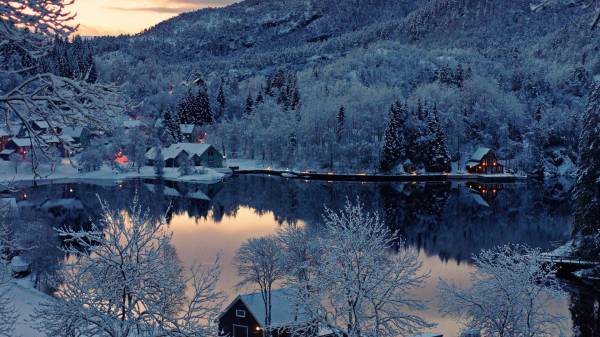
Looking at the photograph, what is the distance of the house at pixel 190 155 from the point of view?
92031 mm

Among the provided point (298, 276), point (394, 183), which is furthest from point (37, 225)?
point (394, 183)

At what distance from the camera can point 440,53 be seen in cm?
17062

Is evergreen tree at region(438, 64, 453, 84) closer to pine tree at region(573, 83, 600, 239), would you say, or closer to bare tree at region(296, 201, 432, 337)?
pine tree at region(573, 83, 600, 239)

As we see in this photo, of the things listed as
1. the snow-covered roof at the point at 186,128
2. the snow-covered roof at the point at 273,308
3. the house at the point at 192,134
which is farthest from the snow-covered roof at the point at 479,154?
the snow-covered roof at the point at 273,308

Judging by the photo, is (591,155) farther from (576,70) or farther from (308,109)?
(576,70)

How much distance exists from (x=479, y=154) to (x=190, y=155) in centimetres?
4658

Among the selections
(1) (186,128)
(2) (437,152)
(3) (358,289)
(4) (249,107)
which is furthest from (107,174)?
(3) (358,289)

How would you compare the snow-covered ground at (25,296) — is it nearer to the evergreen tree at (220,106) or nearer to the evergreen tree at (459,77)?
the evergreen tree at (220,106)

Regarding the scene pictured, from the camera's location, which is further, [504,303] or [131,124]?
[131,124]

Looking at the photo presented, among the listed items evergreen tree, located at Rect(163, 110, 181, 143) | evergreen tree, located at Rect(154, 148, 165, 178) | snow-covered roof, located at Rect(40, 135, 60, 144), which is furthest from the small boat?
evergreen tree, located at Rect(163, 110, 181, 143)

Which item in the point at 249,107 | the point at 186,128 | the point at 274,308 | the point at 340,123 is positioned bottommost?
the point at 274,308

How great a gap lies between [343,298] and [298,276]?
1013 centimetres

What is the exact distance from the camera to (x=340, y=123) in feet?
329

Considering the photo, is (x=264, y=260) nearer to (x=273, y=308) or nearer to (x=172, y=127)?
(x=273, y=308)
